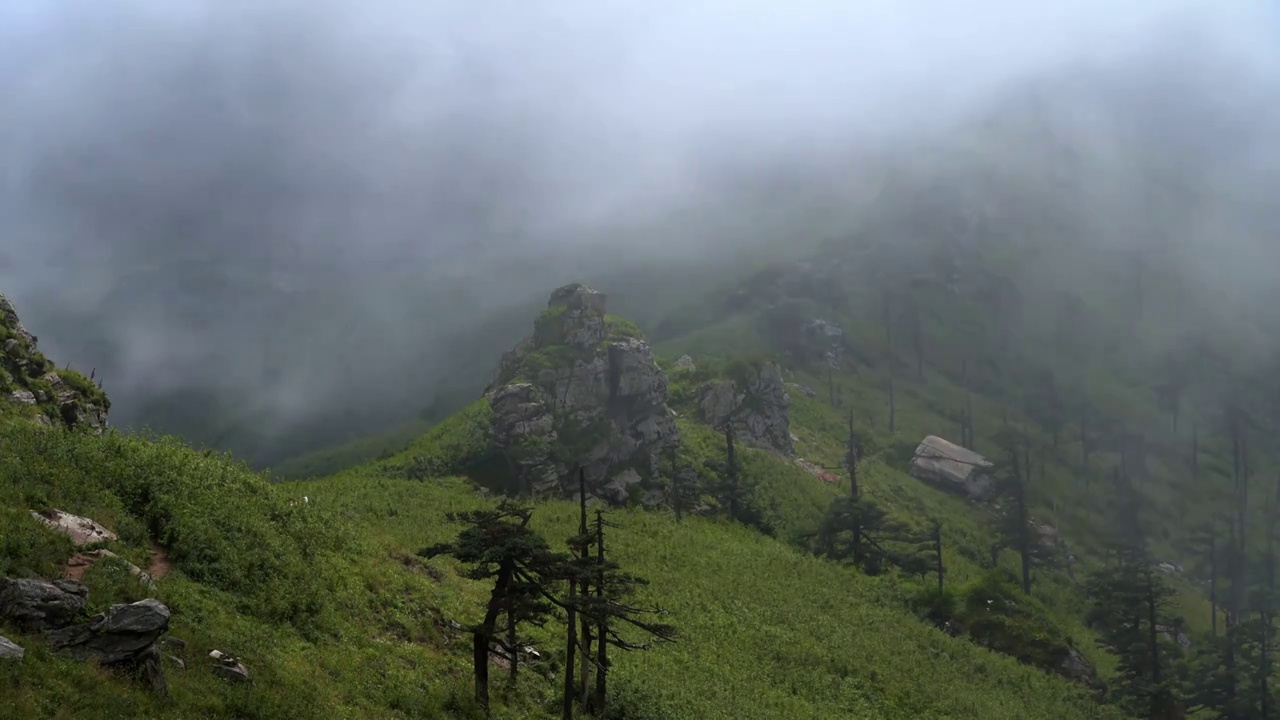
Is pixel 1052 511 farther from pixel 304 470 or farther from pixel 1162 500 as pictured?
pixel 304 470

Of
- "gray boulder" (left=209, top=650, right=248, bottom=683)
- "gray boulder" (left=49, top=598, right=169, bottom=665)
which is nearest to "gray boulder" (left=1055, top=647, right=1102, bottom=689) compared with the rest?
"gray boulder" (left=209, top=650, right=248, bottom=683)

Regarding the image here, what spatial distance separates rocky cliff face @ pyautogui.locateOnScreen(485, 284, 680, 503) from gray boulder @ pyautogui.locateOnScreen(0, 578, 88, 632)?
6057 centimetres

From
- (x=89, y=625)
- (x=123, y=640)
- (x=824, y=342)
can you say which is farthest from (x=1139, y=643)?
(x=824, y=342)

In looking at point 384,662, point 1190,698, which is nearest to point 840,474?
point 1190,698

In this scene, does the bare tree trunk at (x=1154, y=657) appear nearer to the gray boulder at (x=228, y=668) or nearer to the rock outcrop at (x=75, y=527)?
the gray boulder at (x=228, y=668)

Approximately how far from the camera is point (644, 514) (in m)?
74.9

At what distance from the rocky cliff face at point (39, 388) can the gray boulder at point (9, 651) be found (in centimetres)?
1812

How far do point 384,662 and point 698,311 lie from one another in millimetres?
149599

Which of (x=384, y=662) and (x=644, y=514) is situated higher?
(x=384, y=662)

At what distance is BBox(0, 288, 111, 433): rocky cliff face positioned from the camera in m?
32.8

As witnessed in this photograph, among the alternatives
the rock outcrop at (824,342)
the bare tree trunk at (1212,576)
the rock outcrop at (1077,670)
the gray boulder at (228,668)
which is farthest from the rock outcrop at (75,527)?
the rock outcrop at (824,342)

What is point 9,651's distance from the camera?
52.0 ft

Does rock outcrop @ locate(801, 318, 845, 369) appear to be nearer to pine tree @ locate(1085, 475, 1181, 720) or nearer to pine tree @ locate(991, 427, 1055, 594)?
pine tree @ locate(991, 427, 1055, 594)

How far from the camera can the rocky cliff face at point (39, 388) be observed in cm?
3284
